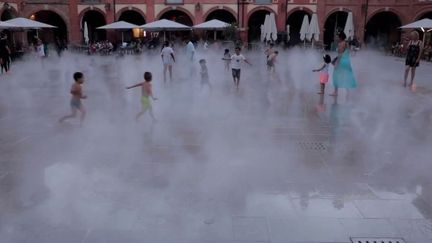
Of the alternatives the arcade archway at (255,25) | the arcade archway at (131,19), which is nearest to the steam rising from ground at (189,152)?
the arcade archway at (131,19)

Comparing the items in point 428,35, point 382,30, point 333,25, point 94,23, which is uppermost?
point 94,23

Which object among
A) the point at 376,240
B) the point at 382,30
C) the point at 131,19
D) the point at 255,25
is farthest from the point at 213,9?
the point at 376,240

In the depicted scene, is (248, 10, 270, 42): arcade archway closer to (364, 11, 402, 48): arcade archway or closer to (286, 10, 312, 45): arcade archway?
(286, 10, 312, 45): arcade archway

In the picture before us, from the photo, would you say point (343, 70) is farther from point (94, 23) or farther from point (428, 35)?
point (94, 23)

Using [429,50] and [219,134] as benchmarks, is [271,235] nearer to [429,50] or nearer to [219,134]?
[219,134]

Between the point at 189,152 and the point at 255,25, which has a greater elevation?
the point at 255,25

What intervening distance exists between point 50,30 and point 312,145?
32.6m

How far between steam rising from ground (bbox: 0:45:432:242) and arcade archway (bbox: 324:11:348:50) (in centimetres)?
2331

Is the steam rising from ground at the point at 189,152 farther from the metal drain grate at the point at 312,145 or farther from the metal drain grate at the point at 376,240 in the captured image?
the metal drain grate at the point at 376,240

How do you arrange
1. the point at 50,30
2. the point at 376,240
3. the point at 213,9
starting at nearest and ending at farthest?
the point at 376,240 → the point at 213,9 → the point at 50,30

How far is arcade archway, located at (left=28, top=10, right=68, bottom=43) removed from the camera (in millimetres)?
34906

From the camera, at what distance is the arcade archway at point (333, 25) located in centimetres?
3525

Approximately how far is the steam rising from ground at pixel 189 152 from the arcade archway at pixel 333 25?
23311 mm

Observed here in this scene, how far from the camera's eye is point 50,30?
35781mm
